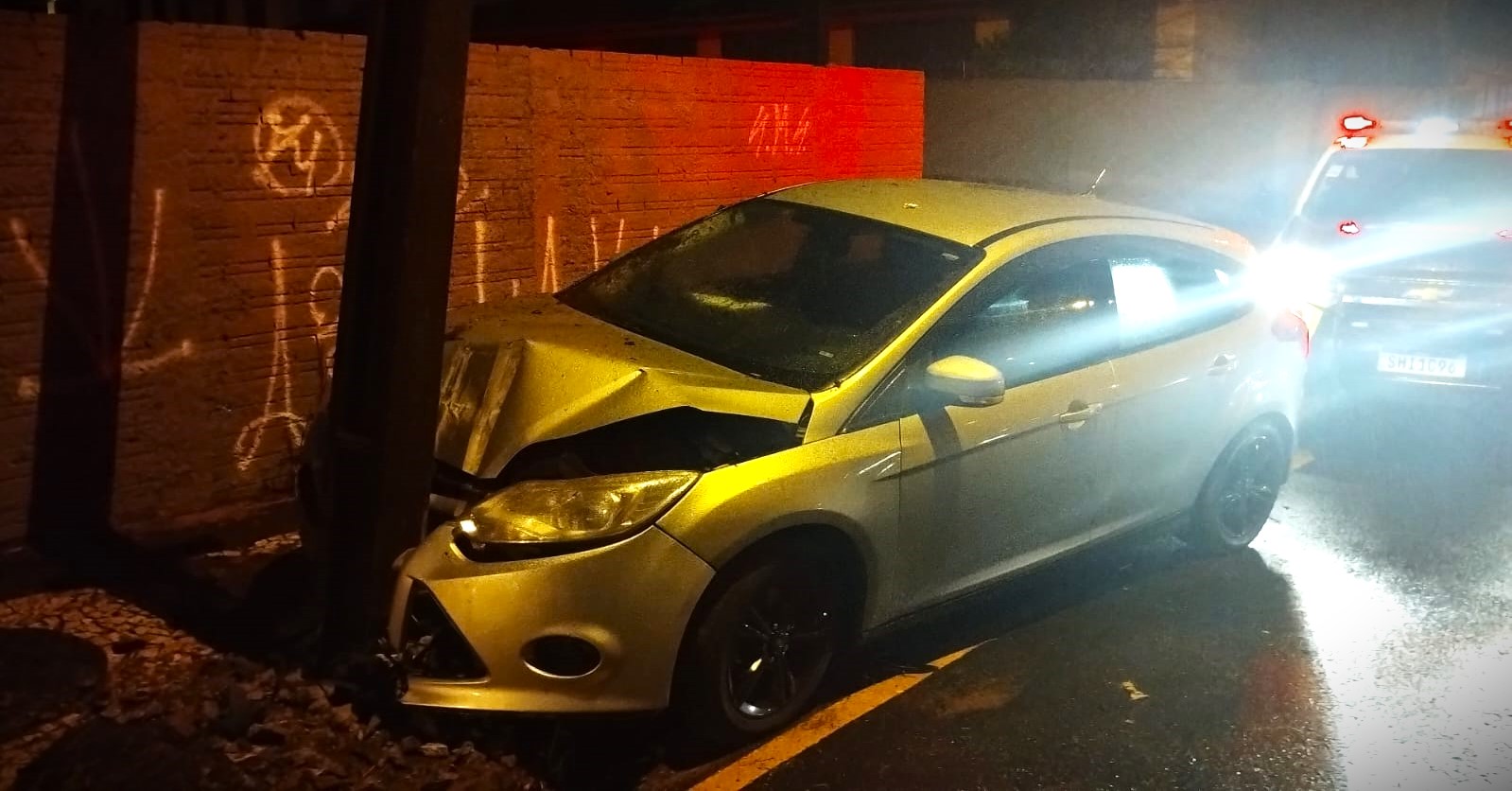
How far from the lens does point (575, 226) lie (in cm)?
719

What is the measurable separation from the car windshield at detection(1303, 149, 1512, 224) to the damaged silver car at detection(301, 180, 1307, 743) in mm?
3166

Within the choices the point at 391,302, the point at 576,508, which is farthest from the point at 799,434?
the point at 391,302

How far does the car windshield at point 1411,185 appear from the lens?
800 centimetres

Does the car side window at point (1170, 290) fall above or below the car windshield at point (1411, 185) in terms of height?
below

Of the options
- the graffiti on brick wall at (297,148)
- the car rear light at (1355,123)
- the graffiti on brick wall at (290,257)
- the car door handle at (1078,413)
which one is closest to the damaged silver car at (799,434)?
the car door handle at (1078,413)

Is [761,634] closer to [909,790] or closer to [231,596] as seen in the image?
[909,790]

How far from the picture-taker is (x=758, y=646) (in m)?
3.96

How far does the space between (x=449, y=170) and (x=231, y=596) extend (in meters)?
2.03

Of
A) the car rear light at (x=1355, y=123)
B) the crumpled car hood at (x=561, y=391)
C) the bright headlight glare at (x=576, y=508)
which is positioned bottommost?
the bright headlight glare at (x=576, y=508)

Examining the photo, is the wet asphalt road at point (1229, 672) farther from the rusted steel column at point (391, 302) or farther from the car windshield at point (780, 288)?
the rusted steel column at point (391, 302)

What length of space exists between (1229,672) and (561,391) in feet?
8.80

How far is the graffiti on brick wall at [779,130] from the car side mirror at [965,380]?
15.0 feet

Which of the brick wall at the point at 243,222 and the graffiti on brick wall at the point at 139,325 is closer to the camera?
the brick wall at the point at 243,222

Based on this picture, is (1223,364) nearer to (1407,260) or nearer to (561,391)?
(561,391)
